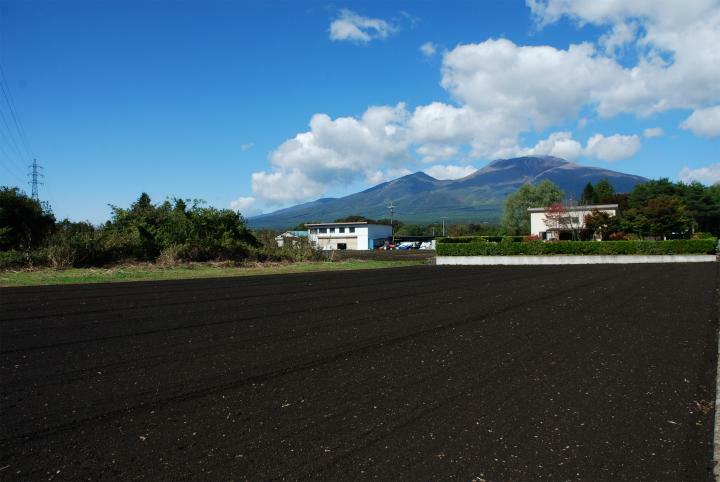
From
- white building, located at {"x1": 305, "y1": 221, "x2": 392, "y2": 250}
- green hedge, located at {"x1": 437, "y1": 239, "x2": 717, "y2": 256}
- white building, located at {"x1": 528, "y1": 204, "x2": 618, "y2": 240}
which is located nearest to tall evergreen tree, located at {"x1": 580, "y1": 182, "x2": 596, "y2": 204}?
→ white building, located at {"x1": 528, "y1": 204, "x2": 618, "y2": 240}

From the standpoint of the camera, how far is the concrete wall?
31.5 metres

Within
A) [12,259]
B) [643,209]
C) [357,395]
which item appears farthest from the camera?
[643,209]

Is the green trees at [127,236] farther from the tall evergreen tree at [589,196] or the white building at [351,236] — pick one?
the tall evergreen tree at [589,196]

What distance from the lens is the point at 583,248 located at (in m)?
33.8

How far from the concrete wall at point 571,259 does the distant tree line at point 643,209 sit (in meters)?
Result: 14.4

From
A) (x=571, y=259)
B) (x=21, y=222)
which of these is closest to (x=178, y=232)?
(x=21, y=222)

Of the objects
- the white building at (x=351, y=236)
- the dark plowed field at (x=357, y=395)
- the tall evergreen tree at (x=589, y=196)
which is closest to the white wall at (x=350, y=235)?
the white building at (x=351, y=236)

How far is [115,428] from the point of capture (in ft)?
13.5

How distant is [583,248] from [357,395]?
1275 inches

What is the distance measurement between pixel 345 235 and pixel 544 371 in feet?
257

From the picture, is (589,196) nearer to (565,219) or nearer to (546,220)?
(546,220)

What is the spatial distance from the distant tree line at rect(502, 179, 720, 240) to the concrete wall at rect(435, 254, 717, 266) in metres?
14.4

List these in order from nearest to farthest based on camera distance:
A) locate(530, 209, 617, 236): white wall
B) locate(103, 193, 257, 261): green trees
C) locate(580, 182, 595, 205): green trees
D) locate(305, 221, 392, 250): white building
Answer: locate(103, 193, 257, 261): green trees, locate(530, 209, 617, 236): white wall, locate(580, 182, 595, 205): green trees, locate(305, 221, 392, 250): white building

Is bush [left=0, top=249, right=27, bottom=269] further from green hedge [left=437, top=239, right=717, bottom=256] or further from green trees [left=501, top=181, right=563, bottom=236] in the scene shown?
green trees [left=501, top=181, right=563, bottom=236]
